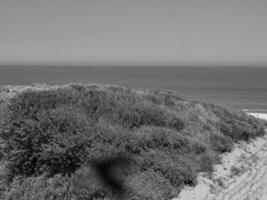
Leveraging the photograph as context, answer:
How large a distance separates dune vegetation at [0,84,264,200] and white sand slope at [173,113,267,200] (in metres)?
0.28

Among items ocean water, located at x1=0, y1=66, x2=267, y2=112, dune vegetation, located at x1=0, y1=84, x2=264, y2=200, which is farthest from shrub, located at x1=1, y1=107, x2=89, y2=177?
ocean water, located at x1=0, y1=66, x2=267, y2=112

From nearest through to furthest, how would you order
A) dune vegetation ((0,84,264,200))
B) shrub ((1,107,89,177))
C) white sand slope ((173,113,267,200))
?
1. dune vegetation ((0,84,264,200))
2. shrub ((1,107,89,177))
3. white sand slope ((173,113,267,200))

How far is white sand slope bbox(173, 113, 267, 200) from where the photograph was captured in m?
6.22

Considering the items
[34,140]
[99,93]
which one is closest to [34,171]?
[34,140]

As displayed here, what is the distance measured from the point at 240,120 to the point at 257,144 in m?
2.16

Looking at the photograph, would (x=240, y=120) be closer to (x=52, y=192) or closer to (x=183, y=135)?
(x=183, y=135)

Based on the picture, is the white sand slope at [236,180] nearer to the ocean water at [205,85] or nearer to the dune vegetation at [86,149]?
the dune vegetation at [86,149]

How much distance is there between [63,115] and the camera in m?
6.82

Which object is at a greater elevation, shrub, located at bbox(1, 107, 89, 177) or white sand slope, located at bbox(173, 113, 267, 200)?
shrub, located at bbox(1, 107, 89, 177)

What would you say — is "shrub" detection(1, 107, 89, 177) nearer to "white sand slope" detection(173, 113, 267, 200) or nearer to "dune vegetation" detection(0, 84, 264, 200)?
"dune vegetation" detection(0, 84, 264, 200)

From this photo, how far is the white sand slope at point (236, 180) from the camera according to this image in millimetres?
6223

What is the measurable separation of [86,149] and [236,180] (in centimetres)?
402

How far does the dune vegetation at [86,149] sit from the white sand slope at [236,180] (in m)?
0.28

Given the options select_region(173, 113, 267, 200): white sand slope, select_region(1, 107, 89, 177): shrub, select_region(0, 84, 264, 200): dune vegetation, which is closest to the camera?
select_region(0, 84, 264, 200): dune vegetation
